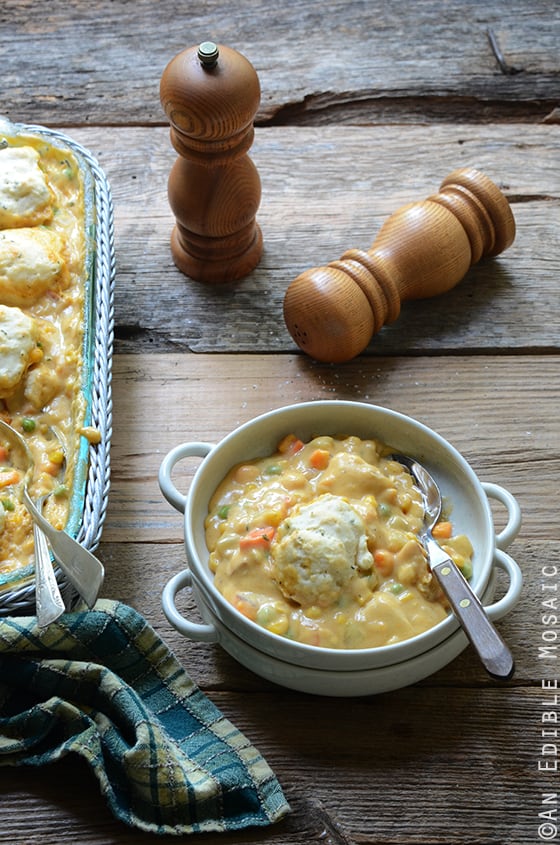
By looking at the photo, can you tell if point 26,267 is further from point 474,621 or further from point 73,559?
point 474,621

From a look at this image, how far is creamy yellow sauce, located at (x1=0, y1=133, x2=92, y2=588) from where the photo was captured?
175cm

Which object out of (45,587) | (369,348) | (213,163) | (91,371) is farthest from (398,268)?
(45,587)

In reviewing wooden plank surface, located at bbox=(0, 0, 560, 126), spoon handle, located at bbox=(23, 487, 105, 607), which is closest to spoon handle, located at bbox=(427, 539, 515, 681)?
spoon handle, located at bbox=(23, 487, 105, 607)

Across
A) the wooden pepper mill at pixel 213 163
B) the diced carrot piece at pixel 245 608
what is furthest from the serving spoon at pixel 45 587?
the wooden pepper mill at pixel 213 163

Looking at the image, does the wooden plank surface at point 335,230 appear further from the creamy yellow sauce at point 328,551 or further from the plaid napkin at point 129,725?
the plaid napkin at point 129,725

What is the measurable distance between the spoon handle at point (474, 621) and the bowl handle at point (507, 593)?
5 cm

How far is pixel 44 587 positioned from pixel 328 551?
1.43ft

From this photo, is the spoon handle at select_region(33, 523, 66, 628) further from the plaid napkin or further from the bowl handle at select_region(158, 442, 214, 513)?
the bowl handle at select_region(158, 442, 214, 513)

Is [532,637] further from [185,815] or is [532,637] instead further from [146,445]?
[146,445]

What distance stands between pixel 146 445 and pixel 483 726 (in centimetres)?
82

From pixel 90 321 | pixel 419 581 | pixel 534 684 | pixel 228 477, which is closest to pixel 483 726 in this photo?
pixel 534 684

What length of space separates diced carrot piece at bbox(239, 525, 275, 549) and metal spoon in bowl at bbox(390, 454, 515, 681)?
25 centimetres

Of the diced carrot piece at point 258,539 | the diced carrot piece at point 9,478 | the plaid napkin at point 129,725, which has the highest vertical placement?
the diced carrot piece at point 258,539

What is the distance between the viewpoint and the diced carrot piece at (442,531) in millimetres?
1687
